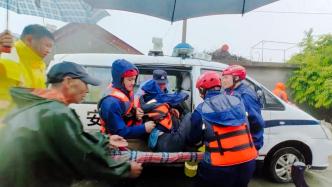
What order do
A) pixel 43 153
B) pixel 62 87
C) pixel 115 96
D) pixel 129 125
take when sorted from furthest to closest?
pixel 129 125 < pixel 115 96 < pixel 62 87 < pixel 43 153

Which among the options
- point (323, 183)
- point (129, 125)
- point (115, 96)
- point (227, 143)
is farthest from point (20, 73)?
point (323, 183)

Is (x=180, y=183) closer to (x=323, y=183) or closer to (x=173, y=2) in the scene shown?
(x=323, y=183)

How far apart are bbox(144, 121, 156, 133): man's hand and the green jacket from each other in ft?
5.62

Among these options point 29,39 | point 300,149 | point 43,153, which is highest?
point 29,39

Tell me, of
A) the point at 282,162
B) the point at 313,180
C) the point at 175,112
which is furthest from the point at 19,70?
the point at 313,180

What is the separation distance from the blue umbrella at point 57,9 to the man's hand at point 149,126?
1.10 m

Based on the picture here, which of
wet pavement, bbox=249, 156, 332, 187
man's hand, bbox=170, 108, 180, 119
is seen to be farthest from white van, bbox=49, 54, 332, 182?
man's hand, bbox=170, 108, 180, 119

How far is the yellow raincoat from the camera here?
262cm

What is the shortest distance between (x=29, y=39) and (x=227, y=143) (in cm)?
189

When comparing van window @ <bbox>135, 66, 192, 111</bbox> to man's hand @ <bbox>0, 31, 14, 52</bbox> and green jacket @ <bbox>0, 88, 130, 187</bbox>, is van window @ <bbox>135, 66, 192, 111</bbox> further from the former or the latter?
green jacket @ <bbox>0, 88, 130, 187</bbox>

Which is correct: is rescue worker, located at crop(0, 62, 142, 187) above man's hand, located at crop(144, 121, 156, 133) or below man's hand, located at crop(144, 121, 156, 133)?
above

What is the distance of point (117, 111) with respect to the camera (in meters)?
3.08

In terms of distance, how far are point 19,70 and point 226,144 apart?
1787 mm

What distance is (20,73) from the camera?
2773 millimetres
